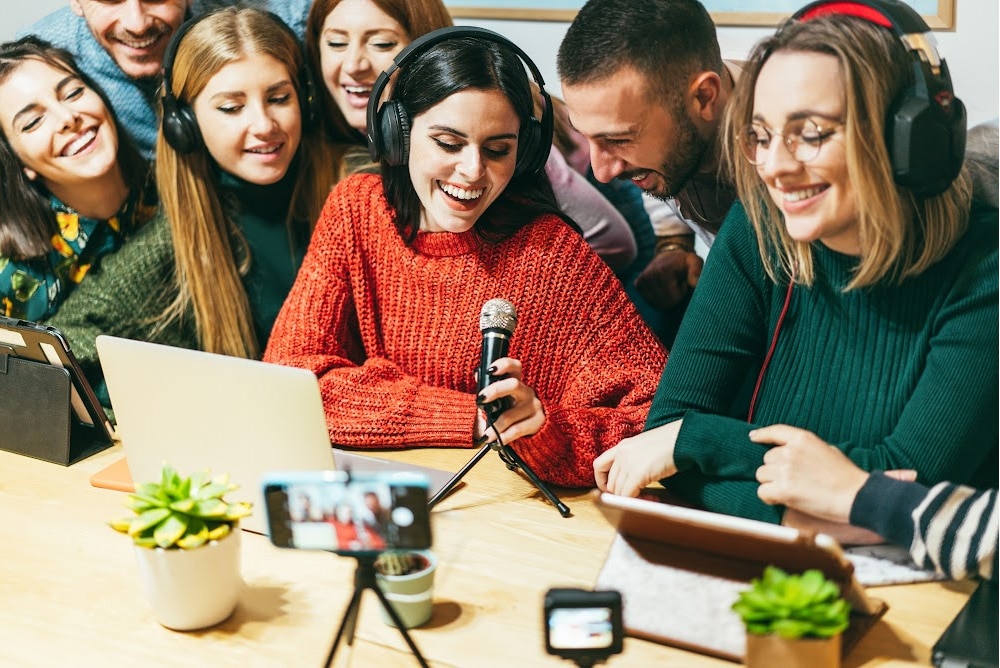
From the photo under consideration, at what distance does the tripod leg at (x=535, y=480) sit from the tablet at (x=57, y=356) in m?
0.78

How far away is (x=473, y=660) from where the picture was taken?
4.02 feet

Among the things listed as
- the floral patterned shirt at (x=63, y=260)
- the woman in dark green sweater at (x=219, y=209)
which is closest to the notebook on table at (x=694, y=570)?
the woman in dark green sweater at (x=219, y=209)

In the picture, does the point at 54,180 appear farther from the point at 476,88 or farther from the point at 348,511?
the point at 348,511

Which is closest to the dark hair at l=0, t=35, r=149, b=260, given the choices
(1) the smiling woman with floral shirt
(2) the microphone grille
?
(1) the smiling woman with floral shirt

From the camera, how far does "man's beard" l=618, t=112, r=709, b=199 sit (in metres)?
1.70

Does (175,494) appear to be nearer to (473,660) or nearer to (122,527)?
(122,527)

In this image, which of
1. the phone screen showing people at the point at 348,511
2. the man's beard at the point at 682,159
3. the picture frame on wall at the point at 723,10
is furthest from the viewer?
the man's beard at the point at 682,159

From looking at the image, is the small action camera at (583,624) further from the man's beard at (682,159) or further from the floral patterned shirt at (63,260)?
the floral patterned shirt at (63,260)

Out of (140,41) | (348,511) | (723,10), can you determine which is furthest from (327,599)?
(140,41)

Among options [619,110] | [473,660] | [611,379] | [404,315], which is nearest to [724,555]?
[473,660]

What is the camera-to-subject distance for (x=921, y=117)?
1.37 m

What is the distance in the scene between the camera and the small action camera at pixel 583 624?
1062mm

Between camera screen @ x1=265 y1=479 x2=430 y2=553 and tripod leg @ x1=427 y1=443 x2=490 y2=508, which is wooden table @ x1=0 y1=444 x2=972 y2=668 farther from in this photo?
camera screen @ x1=265 y1=479 x2=430 y2=553

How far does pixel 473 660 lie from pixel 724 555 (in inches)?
12.7
